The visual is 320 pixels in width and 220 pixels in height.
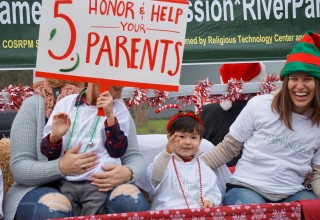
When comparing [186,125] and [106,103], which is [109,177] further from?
[186,125]

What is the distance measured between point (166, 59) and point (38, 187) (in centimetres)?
94

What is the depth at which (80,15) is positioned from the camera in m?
3.44

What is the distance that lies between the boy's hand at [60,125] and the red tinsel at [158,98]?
1288 mm

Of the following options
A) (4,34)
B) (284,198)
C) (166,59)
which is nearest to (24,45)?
(4,34)

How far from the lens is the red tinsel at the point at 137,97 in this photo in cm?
451

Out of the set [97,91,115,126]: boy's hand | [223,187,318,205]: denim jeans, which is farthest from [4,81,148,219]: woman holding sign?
[223,187,318,205]: denim jeans

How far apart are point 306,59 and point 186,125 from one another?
2.53 ft

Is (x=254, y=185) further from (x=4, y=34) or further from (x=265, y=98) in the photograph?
(x=4, y=34)

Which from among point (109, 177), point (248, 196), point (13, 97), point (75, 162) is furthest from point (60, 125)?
point (248, 196)

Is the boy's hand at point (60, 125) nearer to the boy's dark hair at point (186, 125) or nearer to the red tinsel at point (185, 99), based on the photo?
the boy's dark hair at point (186, 125)

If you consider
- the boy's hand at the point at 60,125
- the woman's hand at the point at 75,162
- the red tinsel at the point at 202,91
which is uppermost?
the red tinsel at the point at 202,91

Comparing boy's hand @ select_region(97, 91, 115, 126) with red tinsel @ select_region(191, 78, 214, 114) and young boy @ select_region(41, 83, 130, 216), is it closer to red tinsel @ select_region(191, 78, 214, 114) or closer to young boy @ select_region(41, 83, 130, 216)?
young boy @ select_region(41, 83, 130, 216)

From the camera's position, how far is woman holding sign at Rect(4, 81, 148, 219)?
11.0 ft

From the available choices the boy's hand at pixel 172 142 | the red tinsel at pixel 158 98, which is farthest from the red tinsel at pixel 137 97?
the boy's hand at pixel 172 142
